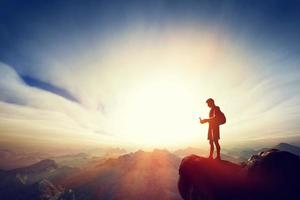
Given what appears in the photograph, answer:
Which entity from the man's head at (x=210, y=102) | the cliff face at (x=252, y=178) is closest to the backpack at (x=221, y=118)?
the man's head at (x=210, y=102)

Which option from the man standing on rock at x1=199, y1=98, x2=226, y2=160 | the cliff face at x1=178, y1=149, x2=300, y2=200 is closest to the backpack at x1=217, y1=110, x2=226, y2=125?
the man standing on rock at x1=199, y1=98, x2=226, y2=160

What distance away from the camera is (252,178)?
67.3 ft

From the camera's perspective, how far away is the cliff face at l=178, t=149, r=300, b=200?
1966cm

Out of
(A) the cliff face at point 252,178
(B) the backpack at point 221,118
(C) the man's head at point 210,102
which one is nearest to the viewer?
(A) the cliff face at point 252,178

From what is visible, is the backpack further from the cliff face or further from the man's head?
the cliff face

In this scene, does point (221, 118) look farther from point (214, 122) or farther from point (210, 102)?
point (210, 102)

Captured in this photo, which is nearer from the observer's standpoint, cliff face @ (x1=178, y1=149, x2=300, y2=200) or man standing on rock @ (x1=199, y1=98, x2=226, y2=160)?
cliff face @ (x1=178, y1=149, x2=300, y2=200)

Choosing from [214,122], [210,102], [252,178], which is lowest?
[252,178]

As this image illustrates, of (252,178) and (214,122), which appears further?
(214,122)

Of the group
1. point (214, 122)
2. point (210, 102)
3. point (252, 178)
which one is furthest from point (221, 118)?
point (252, 178)

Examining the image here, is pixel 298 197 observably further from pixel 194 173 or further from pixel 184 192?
pixel 184 192

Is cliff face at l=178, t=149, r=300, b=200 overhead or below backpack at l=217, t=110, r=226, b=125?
below

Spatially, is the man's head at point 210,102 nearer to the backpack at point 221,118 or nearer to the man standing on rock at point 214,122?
the man standing on rock at point 214,122

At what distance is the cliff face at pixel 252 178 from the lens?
19.7 metres
